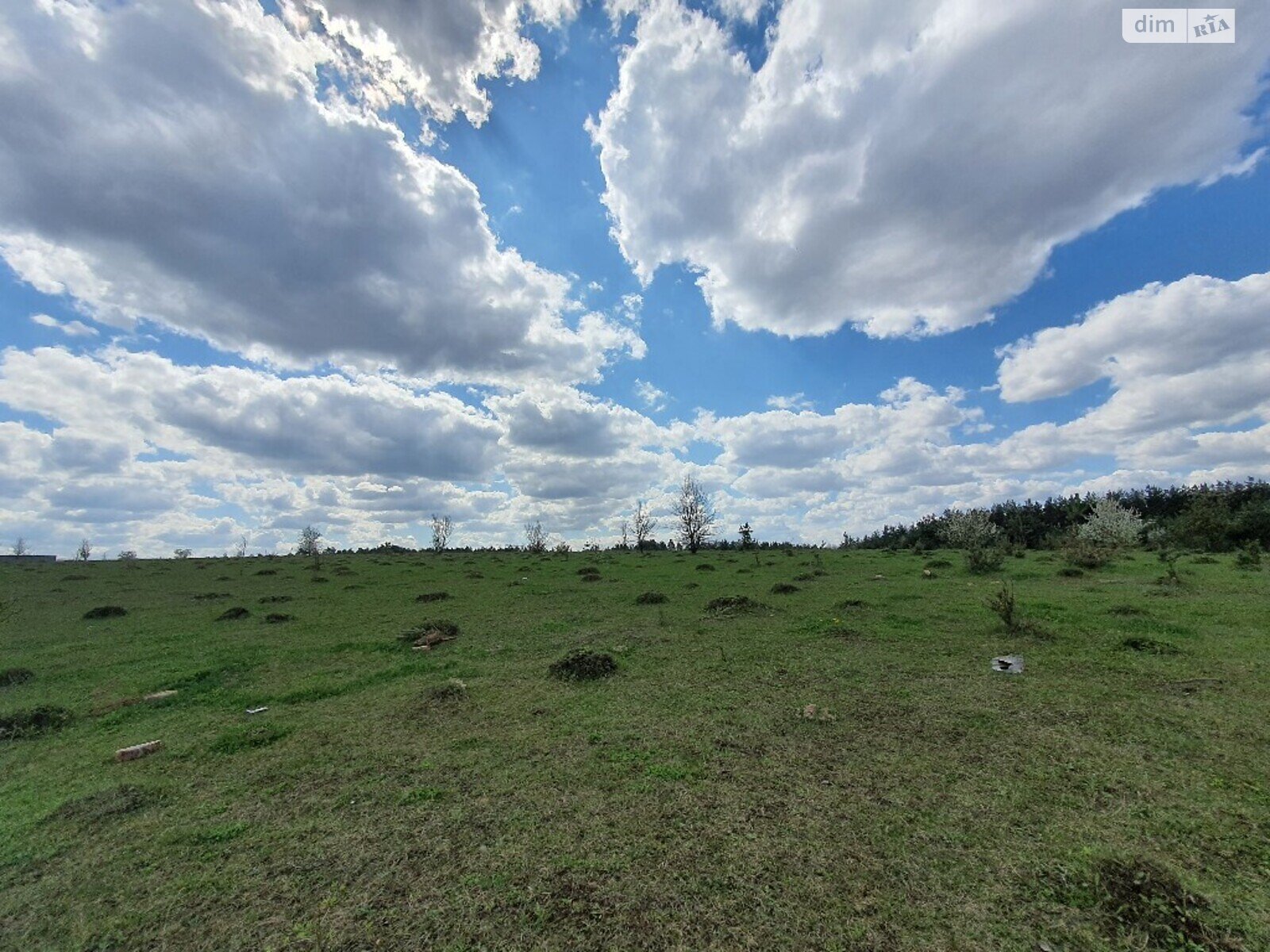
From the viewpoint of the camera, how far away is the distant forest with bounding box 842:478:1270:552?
1414 inches

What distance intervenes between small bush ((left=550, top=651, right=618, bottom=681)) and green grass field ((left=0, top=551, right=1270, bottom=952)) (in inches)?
12.0

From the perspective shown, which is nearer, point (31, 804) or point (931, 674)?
point (31, 804)

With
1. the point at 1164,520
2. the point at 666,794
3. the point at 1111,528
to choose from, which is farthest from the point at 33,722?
the point at 1164,520

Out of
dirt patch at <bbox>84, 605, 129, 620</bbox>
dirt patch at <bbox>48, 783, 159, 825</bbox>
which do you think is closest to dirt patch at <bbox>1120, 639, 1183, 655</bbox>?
dirt patch at <bbox>48, 783, 159, 825</bbox>

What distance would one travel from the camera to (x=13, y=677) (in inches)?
432

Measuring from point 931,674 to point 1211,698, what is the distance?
3.45m

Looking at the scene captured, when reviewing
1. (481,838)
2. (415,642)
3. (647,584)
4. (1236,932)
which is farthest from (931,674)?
(647,584)

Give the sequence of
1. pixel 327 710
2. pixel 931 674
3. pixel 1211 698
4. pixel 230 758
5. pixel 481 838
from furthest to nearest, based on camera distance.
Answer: pixel 931 674, pixel 327 710, pixel 1211 698, pixel 230 758, pixel 481 838

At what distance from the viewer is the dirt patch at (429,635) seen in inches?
525

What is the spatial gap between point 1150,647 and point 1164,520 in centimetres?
5247

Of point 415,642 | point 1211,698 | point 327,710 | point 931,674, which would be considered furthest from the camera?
point 415,642

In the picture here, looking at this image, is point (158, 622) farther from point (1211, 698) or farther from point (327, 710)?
point (1211, 698)

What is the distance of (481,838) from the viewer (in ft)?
16.3

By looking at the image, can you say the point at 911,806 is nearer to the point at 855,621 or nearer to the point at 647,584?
the point at 855,621
